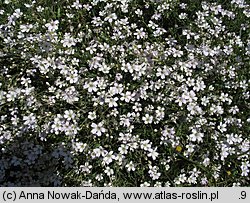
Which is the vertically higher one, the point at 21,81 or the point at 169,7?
the point at 169,7

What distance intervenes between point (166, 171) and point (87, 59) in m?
1.28

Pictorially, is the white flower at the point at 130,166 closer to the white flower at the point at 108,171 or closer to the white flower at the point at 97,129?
the white flower at the point at 108,171

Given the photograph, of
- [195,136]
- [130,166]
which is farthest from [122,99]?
[195,136]

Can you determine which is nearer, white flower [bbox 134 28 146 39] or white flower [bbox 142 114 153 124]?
white flower [bbox 142 114 153 124]

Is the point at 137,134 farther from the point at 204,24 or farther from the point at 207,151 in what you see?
the point at 204,24

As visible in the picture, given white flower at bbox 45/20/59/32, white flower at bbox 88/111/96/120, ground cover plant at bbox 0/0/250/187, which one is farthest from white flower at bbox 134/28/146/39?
white flower at bbox 88/111/96/120

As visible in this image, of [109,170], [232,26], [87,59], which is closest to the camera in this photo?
[109,170]

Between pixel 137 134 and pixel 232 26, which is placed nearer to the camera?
pixel 137 134

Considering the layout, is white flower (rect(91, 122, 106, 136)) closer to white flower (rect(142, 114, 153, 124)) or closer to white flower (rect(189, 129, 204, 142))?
white flower (rect(142, 114, 153, 124))

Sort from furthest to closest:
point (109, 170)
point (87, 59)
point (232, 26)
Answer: point (232, 26) → point (87, 59) → point (109, 170)

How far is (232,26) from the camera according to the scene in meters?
4.69

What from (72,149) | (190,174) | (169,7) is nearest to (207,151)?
(190,174)

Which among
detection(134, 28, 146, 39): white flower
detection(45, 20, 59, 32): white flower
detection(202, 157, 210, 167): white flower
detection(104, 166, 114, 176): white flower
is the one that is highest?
detection(45, 20, 59, 32): white flower

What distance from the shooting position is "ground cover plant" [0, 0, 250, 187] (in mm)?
4047
